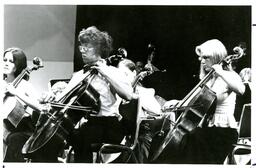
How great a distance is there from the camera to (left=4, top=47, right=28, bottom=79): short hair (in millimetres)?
3660

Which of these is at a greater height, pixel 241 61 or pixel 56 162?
pixel 241 61

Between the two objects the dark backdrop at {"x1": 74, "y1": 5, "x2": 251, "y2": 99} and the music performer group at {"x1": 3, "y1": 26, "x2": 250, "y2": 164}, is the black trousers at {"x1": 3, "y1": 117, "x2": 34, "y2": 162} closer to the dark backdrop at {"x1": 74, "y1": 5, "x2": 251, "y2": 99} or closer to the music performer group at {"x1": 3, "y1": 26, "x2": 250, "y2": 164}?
the music performer group at {"x1": 3, "y1": 26, "x2": 250, "y2": 164}

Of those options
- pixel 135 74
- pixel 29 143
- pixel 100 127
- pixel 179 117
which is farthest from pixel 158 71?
pixel 29 143

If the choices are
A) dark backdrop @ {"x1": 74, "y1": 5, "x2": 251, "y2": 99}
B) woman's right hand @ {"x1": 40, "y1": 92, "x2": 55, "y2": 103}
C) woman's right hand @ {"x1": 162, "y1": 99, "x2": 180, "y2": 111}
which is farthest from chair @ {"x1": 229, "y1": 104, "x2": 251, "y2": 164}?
woman's right hand @ {"x1": 40, "y1": 92, "x2": 55, "y2": 103}

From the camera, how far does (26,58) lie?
3.66 m

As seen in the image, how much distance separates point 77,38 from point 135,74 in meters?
0.61

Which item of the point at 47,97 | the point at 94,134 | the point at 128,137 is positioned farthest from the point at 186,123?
the point at 47,97

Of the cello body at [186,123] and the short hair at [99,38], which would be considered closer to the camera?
the cello body at [186,123]

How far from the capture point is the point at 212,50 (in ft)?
12.0

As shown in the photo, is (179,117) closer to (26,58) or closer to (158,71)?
(158,71)

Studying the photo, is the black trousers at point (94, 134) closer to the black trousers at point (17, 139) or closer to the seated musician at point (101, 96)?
the seated musician at point (101, 96)

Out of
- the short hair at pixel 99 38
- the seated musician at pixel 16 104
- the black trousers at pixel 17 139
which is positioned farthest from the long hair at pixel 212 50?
the black trousers at pixel 17 139

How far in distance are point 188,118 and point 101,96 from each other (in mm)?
785

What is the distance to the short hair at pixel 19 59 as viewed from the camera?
144 inches
